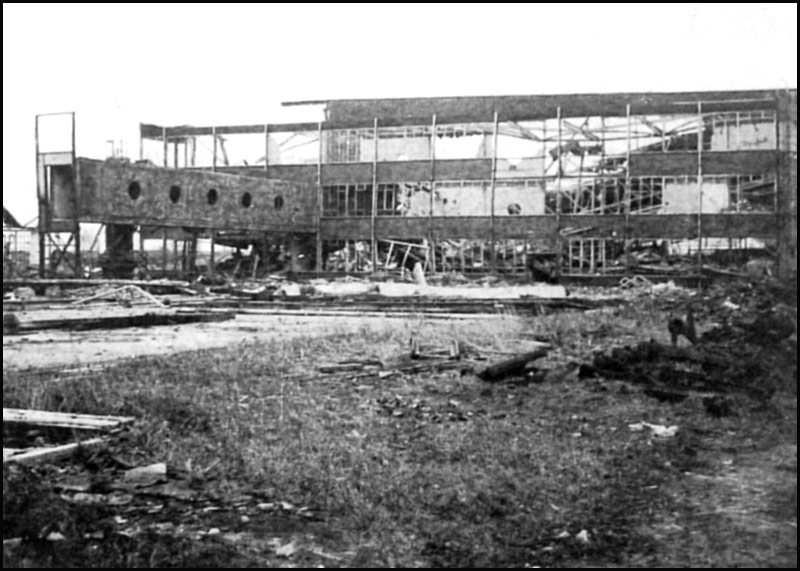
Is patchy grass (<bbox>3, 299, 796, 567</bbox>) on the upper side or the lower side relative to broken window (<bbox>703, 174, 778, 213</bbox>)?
lower

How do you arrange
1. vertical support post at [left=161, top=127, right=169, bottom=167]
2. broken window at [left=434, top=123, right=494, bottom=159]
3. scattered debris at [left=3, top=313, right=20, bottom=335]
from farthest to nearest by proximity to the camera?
vertical support post at [left=161, top=127, right=169, bottom=167] → broken window at [left=434, top=123, right=494, bottom=159] → scattered debris at [left=3, top=313, right=20, bottom=335]

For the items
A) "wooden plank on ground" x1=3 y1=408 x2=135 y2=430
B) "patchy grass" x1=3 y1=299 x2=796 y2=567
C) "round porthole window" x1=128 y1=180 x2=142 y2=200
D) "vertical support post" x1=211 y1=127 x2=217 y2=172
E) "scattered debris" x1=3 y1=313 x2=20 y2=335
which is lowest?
"patchy grass" x1=3 y1=299 x2=796 y2=567

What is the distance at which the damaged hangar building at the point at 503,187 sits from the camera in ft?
102

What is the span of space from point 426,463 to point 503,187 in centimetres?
2913

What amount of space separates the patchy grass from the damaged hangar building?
69.9ft

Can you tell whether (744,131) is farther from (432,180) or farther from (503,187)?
(432,180)

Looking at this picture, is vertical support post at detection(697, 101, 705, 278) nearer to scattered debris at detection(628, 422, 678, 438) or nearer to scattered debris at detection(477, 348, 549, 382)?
scattered debris at detection(477, 348, 549, 382)

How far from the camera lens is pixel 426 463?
18.6 feet

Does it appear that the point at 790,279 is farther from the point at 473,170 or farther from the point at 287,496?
the point at 473,170

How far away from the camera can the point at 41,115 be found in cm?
561

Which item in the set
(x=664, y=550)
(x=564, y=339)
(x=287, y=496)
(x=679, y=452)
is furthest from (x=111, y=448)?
(x=564, y=339)

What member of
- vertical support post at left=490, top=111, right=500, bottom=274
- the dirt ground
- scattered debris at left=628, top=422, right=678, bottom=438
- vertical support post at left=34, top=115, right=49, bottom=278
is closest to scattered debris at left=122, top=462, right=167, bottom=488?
the dirt ground

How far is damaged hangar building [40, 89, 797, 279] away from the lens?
31000 millimetres

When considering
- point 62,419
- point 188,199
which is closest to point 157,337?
point 62,419
